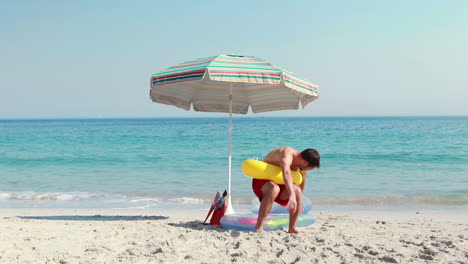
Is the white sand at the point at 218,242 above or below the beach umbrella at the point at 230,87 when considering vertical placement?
A: below

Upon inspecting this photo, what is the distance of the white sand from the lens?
364 cm

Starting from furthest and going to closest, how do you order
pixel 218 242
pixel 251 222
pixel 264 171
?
pixel 251 222 → pixel 264 171 → pixel 218 242

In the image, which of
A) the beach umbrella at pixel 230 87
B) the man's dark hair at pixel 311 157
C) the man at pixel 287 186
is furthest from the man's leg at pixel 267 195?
the beach umbrella at pixel 230 87

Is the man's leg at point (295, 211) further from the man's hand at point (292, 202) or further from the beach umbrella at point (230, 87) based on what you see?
the beach umbrella at point (230, 87)

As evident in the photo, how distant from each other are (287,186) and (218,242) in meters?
0.85

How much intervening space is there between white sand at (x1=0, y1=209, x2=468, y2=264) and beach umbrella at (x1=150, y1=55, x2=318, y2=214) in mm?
1000

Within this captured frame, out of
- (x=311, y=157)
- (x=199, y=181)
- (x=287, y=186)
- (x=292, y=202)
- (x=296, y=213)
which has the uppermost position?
(x=311, y=157)

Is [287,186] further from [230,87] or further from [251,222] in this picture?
[230,87]

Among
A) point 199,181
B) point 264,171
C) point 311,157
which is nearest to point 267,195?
point 264,171

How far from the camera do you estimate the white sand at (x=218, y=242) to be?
3.64 meters

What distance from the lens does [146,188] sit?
30.9 feet

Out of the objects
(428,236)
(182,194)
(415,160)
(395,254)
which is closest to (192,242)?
(395,254)

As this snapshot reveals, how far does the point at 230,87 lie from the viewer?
211 inches

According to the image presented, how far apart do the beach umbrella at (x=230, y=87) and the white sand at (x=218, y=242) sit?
3.28ft
